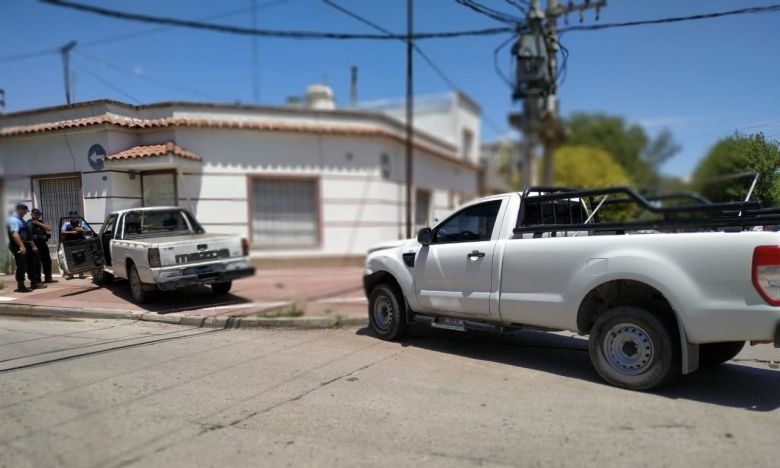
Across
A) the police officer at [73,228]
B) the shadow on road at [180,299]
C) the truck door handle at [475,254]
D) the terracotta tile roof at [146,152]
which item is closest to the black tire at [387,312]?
the truck door handle at [475,254]

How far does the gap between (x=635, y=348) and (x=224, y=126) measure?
36.2 feet

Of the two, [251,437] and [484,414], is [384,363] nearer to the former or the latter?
[484,414]

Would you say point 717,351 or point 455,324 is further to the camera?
point 455,324

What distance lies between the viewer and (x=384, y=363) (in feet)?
19.6

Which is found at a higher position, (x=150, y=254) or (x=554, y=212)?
(x=554, y=212)

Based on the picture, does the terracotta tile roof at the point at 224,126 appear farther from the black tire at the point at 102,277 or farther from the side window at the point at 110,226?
the black tire at the point at 102,277

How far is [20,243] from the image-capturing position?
7.63 meters

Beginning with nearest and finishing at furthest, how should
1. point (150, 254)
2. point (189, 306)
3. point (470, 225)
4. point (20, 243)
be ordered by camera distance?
1. point (470, 225)
2. point (20, 243)
3. point (150, 254)
4. point (189, 306)

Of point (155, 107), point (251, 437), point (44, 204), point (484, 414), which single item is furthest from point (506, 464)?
point (155, 107)

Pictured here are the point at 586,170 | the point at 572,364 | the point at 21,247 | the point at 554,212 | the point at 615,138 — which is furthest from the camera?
the point at 615,138

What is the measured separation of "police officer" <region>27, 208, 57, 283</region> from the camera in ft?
25.1

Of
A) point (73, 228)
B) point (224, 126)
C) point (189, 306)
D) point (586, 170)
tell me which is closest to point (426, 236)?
point (189, 306)

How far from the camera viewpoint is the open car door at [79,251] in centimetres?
777

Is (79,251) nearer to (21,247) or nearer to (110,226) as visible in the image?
(110,226)
